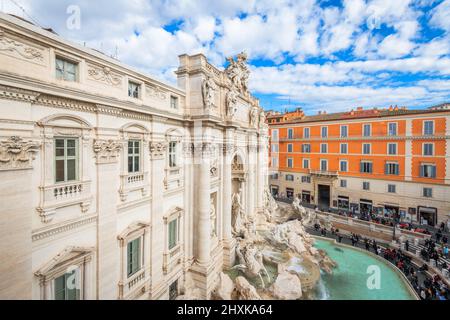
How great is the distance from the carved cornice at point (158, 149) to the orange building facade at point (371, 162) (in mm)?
26877

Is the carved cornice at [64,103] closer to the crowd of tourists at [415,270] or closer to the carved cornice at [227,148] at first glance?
the carved cornice at [227,148]

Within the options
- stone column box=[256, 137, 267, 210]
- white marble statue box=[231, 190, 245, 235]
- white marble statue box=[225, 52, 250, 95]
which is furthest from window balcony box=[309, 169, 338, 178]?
white marble statue box=[225, 52, 250, 95]

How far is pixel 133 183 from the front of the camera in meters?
8.84

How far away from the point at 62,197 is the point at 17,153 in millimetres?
1784

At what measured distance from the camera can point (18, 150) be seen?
5398 millimetres

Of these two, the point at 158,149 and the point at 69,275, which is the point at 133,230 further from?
the point at 158,149

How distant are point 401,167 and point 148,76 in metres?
30.5

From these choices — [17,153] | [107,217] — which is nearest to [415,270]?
[107,217]

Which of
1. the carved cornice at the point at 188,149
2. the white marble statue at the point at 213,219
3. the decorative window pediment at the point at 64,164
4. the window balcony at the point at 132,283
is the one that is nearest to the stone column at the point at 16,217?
the decorative window pediment at the point at 64,164

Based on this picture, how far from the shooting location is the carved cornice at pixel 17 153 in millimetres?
5180

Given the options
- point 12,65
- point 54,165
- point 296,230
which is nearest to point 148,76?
point 12,65

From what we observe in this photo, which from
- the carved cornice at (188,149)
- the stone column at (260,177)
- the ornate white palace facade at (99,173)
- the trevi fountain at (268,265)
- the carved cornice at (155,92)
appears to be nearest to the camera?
the ornate white palace facade at (99,173)

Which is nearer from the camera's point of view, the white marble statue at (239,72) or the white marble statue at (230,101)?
the white marble statue at (230,101)

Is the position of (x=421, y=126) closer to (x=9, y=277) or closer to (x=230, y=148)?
(x=230, y=148)
